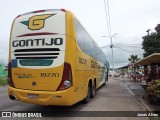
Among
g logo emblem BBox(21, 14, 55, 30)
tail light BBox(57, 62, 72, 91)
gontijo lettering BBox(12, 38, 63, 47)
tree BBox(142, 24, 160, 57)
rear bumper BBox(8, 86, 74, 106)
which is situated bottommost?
rear bumper BBox(8, 86, 74, 106)

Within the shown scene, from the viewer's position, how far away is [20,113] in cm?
927

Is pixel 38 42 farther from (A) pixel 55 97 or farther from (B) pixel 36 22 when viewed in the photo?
(A) pixel 55 97

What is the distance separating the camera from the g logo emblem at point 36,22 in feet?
29.5

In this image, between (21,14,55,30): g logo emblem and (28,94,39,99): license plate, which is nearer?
(28,94,39,99): license plate

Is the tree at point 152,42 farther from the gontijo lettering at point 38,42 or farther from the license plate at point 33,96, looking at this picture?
the license plate at point 33,96

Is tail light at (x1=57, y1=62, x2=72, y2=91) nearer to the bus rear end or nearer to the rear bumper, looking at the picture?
the bus rear end

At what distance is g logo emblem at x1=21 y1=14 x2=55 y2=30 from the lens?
898cm

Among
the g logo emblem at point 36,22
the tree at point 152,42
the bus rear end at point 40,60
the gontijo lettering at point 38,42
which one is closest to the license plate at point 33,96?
the bus rear end at point 40,60

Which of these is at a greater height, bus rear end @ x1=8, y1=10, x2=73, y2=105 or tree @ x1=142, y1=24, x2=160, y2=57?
tree @ x1=142, y1=24, x2=160, y2=57

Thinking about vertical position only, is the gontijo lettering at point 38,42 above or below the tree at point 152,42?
below

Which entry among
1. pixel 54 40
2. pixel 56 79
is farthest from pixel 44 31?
pixel 56 79

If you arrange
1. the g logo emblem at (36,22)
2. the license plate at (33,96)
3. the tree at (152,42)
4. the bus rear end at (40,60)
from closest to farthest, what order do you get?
the bus rear end at (40,60), the license plate at (33,96), the g logo emblem at (36,22), the tree at (152,42)

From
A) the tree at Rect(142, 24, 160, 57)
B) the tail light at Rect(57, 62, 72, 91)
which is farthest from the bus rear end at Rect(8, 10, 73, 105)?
the tree at Rect(142, 24, 160, 57)

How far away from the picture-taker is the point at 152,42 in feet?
137
